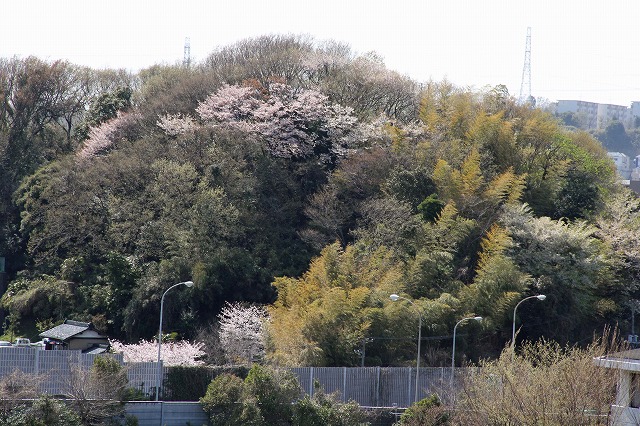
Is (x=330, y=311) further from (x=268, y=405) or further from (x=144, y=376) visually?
(x=268, y=405)

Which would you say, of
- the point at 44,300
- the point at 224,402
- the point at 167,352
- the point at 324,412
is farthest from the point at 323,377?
the point at 44,300

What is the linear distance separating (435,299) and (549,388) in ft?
50.9

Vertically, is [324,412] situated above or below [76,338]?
above

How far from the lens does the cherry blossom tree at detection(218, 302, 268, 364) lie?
33.3 metres

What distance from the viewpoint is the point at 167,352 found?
108 ft

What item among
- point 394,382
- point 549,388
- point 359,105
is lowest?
point 394,382

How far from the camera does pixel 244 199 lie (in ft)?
131

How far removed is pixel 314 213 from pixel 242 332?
678cm

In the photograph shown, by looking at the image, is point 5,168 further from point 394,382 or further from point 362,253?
point 394,382

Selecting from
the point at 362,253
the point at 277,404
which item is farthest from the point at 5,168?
the point at 277,404

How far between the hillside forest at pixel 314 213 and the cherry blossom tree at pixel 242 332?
2.66ft

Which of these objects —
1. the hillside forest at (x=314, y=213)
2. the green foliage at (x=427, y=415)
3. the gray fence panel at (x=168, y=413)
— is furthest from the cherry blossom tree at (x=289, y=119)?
the green foliage at (x=427, y=415)

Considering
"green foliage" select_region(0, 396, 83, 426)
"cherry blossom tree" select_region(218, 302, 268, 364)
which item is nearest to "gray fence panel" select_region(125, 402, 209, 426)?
"green foliage" select_region(0, 396, 83, 426)

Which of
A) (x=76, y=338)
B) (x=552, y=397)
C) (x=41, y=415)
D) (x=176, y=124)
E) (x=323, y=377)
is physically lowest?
(x=76, y=338)
